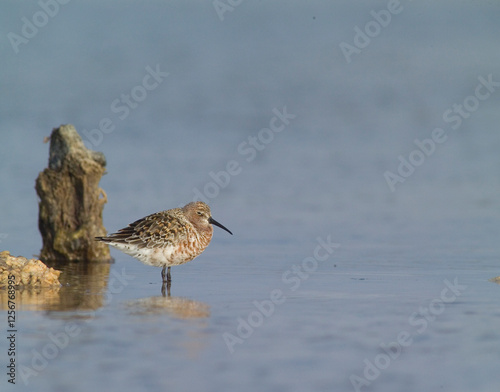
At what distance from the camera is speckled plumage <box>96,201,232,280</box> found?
12500mm

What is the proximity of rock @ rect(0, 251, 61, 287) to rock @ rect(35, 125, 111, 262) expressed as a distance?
3.01 m

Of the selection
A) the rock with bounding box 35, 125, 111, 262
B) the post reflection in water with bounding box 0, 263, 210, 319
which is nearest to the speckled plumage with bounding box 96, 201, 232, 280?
the post reflection in water with bounding box 0, 263, 210, 319

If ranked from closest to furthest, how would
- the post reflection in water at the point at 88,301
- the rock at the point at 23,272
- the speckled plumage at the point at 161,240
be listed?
the post reflection in water at the point at 88,301 → the rock at the point at 23,272 → the speckled plumage at the point at 161,240

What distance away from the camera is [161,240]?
12.5m

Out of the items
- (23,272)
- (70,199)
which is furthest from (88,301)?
(70,199)

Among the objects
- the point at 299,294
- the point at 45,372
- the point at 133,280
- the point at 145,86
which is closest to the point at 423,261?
the point at 299,294

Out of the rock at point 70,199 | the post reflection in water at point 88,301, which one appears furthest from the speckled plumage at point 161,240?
the rock at point 70,199

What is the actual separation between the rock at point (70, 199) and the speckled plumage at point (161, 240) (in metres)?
1.49

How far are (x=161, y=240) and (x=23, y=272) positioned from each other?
223 centimetres

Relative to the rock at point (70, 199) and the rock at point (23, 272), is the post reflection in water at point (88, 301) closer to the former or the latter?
the rock at point (23, 272)

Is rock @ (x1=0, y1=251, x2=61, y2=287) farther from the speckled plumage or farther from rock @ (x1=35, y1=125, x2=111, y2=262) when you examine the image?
rock @ (x1=35, y1=125, x2=111, y2=262)

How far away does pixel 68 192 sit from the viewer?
47.6 ft

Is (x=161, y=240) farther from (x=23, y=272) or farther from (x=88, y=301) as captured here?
(x=88, y=301)

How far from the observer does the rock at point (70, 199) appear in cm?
1416
